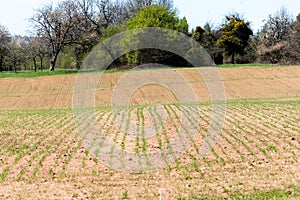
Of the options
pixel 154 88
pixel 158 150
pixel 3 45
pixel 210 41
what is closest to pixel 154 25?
pixel 210 41

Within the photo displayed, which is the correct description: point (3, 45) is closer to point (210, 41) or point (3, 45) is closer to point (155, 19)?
point (155, 19)

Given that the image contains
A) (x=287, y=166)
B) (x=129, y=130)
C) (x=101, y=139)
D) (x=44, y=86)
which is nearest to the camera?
(x=287, y=166)

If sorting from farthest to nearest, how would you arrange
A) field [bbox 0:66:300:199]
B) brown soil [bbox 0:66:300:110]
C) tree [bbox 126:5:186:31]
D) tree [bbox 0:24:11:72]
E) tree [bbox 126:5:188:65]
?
tree [bbox 0:24:11:72] → tree [bbox 126:5:186:31] → tree [bbox 126:5:188:65] → brown soil [bbox 0:66:300:110] → field [bbox 0:66:300:199]

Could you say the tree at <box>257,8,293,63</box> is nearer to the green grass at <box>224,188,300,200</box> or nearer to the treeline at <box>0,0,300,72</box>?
the treeline at <box>0,0,300,72</box>

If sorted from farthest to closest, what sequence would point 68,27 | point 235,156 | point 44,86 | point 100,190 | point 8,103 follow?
point 68,27 → point 44,86 → point 8,103 → point 235,156 → point 100,190

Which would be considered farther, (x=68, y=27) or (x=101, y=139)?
(x=68, y=27)

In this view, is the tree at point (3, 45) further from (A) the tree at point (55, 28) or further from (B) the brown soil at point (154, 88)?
(B) the brown soil at point (154, 88)

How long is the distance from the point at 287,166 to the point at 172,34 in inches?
1387

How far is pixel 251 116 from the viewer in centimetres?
1695

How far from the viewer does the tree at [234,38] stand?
2049 inches

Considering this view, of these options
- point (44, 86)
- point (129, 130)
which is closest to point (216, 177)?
point (129, 130)

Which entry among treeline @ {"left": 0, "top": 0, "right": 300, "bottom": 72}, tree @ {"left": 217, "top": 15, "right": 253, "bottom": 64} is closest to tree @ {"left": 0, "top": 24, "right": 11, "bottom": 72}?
treeline @ {"left": 0, "top": 0, "right": 300, "bottom": 72}

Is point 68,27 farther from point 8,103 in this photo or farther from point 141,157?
point 141,157

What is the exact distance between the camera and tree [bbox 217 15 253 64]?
52.0 m
